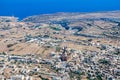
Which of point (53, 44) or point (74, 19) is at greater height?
point (74, 19)

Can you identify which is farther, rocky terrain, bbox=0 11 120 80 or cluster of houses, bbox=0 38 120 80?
rocky terrain, bbox=0 11 120 80

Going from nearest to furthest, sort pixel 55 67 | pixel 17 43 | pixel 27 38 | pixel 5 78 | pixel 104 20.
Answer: pixel 5 78 < pixel 55 67 < pixel 17 43 < pixel 27 38 < pixel 104 20

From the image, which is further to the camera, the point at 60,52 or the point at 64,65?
the point at 60,52

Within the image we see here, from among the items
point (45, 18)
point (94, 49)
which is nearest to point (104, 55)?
point (94, 49)

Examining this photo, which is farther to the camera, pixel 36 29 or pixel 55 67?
pixel 36 29

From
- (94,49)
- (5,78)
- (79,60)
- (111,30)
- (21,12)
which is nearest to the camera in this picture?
(5,78)

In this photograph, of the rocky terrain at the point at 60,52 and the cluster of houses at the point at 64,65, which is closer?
the cluster of houses at the point at 64,65

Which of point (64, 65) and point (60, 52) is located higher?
point (60, 52)

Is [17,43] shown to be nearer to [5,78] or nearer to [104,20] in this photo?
[5,78]
